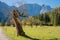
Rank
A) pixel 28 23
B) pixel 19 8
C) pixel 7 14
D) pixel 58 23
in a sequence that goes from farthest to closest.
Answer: pixel 58 23 < pixel 28 23 < pixel 7 14 < pixel 19 8

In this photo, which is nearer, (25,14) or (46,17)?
(25,14)

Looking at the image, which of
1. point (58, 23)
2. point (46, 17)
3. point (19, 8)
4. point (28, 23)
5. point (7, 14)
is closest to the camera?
point (19, 8)

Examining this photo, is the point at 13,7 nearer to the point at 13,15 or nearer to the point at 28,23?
the point at 13,15

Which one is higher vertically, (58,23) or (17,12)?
(17,12)

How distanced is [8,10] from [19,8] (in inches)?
76.7

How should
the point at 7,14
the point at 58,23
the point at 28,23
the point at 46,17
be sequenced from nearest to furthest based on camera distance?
the point at 7,14 < the point at 28,23 < the point at 58,23 < the point at 46,17

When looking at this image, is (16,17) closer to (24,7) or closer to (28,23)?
(24,7)

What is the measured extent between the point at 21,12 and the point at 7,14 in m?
2.28

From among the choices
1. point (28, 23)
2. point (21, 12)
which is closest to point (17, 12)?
point (21, 12)

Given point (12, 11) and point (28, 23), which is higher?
point (12, 11)

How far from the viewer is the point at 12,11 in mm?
23172

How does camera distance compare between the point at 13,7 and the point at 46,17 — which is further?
the point at 46,17

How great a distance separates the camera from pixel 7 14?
24078 mm

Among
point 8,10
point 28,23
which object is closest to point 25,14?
point 8,10
